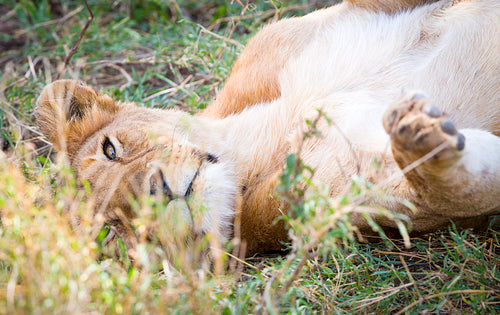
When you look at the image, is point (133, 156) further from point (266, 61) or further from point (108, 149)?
point (266, 61)

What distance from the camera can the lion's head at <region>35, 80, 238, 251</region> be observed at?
108 inches

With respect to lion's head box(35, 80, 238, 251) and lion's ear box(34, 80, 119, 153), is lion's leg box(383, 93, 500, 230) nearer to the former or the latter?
lion's head box(35, 80, 238, 251)

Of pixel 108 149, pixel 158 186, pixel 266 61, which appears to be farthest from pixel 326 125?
pixel 108 149

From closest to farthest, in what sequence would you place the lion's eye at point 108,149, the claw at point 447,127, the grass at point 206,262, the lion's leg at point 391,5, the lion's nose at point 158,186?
the grass at point 206,262
the claw at point 447,127
the lion's nose at point 158,186
the lion's eye at point 108,149
the lion's leg at point 391,5

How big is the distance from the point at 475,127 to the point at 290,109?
988 millimetres

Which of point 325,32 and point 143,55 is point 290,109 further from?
point 143,55

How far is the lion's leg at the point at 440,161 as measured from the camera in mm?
2150

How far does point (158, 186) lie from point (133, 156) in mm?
402

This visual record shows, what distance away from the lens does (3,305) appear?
76.2 inches

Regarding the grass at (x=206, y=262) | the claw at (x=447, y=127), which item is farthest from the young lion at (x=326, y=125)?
the grass at (x=206, y=262)

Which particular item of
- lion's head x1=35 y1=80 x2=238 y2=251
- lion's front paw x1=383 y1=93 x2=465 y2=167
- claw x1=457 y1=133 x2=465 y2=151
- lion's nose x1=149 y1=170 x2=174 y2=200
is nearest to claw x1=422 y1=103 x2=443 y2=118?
lion's front paw x1=383 y1=93 x2=465 y2=167

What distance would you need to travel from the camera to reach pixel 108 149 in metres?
3.17

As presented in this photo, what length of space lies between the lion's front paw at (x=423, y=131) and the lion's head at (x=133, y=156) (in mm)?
983

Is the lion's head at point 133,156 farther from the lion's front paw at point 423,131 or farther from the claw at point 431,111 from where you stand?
the claw at point 431,111
